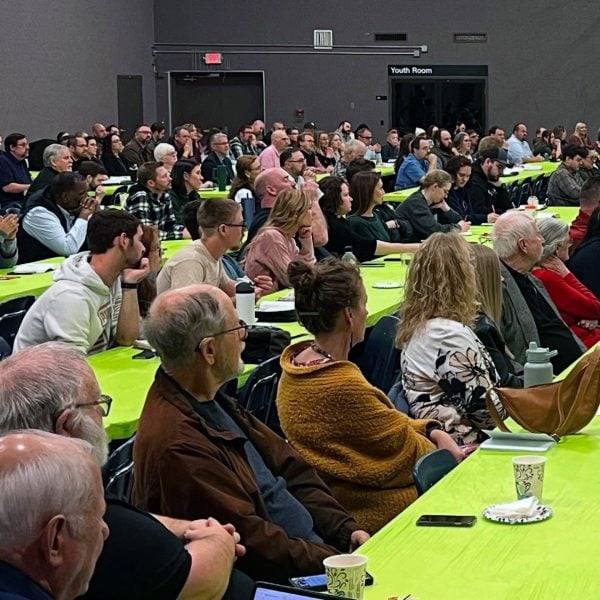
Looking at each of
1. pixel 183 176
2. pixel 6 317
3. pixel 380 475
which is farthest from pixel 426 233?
pixel 380 475

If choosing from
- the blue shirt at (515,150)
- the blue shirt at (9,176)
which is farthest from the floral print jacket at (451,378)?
the blue shirt at (515,150)

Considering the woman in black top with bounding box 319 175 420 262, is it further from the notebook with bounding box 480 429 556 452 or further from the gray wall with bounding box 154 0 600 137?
the gray wall with bounding box 154 0 600 137

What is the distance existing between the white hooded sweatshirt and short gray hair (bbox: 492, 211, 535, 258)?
1.83 meters

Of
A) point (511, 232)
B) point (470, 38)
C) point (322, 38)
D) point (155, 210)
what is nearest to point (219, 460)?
point (511, 232)

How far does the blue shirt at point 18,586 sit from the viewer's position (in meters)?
1.61

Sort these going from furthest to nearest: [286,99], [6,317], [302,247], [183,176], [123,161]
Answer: [286,99] → [123,161] → [183,176] → [302,247] → [6,317]

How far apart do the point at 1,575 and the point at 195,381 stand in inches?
52.2

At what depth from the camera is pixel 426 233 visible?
902cm

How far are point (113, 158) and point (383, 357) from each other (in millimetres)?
11197

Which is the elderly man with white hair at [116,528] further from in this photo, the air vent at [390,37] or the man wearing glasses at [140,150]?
the air vent at [390,37]

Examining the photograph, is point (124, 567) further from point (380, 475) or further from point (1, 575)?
point (380, 475)

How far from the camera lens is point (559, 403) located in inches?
135

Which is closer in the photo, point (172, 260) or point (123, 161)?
point (172, 260)

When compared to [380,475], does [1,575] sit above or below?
above
